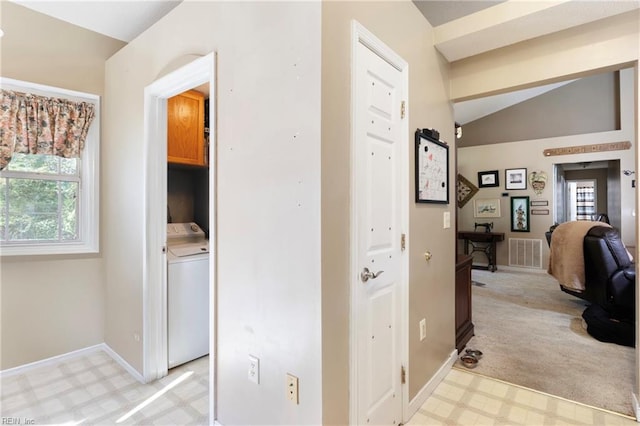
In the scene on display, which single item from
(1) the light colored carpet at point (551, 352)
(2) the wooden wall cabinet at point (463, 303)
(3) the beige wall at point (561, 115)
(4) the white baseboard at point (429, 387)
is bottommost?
(1) the light colored carpet at point (551, 352)

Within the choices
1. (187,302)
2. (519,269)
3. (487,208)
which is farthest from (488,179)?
(187,302)

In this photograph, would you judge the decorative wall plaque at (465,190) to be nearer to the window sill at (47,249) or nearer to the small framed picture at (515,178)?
the small framed picture at (515,178)

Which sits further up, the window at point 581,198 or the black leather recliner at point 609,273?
the window at point 581,198

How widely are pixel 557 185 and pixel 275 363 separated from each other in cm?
709

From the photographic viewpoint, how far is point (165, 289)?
2260 mm

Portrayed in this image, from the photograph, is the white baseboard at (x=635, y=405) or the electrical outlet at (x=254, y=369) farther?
the white baseboard at (x=635, y=405)

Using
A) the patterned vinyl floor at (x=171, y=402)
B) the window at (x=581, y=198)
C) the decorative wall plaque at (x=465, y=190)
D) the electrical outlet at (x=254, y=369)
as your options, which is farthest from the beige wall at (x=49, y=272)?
the window at (x=581, y=198)

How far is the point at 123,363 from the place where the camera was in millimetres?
A: 2426

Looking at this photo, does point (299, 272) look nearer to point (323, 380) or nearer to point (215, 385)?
point (323, 380)

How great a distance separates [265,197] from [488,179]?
21.4 ft

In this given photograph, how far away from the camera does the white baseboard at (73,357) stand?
2301mm

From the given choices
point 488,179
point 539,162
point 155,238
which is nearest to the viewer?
point 155,238

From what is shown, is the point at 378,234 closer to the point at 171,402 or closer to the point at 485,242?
the point at 171,402

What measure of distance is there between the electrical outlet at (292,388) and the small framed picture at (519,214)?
256 inches
